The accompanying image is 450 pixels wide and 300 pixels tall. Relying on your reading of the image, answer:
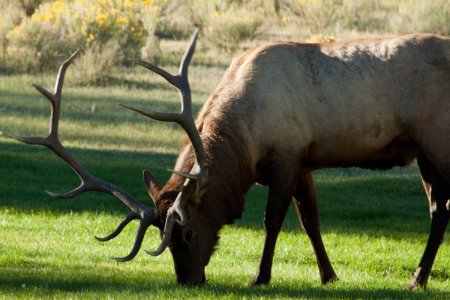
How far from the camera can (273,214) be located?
31.2 feet

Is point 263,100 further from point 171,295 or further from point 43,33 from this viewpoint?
point 43,33

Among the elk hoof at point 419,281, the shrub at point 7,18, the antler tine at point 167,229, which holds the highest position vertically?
the antler tine at point 167,229

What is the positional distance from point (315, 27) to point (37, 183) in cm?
1733

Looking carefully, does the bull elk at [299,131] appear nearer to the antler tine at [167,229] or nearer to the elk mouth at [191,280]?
the elk mouth at [191,280]

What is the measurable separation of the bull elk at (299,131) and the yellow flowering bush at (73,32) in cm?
1867

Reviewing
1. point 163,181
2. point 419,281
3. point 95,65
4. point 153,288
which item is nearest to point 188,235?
point 153,288

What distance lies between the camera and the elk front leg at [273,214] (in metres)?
9.39

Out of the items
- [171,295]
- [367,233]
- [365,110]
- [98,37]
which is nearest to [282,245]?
[367,233]

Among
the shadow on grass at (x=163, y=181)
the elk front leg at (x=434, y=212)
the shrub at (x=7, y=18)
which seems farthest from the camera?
the shrub at (x=7, y=18)

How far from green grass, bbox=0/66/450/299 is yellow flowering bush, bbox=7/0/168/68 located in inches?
220

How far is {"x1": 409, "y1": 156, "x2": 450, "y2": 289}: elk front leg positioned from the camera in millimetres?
9805

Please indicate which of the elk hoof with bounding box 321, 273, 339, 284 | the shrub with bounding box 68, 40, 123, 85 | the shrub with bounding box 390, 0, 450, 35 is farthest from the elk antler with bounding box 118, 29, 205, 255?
the shrub with bounding box 390, 0, 450, 35

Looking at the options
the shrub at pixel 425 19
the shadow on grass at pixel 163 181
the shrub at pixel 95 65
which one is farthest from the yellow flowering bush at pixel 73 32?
the shadow on grass at pixel 163 181

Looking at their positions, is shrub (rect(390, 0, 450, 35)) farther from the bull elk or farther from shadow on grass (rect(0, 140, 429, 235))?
the bull elk
